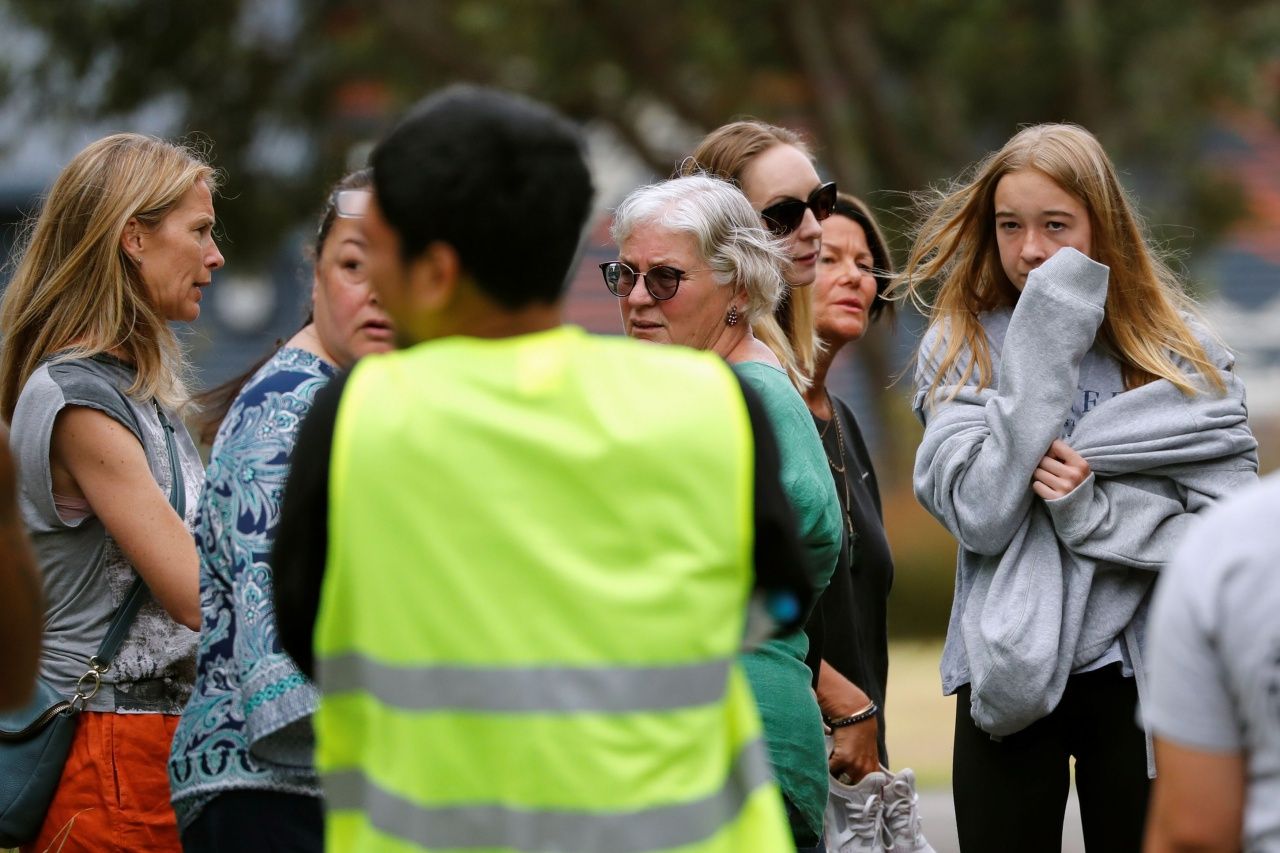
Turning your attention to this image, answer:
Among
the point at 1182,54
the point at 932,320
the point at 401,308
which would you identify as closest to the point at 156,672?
the point at 401,308

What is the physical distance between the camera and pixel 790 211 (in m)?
4.07

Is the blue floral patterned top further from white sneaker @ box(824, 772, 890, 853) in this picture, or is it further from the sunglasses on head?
white sneaker @ box(824, 772, 890, 853)

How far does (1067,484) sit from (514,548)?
5.51 feet

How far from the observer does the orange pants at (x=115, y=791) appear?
3.04m

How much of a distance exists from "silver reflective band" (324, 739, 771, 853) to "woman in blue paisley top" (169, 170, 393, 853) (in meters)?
0.60

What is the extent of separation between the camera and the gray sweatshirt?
3.26 metres

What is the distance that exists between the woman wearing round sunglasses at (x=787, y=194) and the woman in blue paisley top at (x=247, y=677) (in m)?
1.56

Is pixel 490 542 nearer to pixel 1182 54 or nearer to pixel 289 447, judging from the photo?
pixel 289 447

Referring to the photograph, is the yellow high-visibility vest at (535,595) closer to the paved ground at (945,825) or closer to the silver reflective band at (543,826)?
the silver reflective band at (543,826)

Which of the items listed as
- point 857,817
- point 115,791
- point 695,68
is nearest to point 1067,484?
point 857,817

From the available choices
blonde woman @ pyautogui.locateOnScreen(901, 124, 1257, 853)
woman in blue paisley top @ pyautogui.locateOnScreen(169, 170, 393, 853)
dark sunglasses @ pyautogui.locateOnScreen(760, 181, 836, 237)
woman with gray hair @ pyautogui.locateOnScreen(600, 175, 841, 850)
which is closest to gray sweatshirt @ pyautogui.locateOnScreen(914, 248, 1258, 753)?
blonde woman @ pyautogui.locateOnScreen(901, 124, 1257, 853)

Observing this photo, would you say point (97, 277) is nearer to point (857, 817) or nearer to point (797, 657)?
point (797, 657)

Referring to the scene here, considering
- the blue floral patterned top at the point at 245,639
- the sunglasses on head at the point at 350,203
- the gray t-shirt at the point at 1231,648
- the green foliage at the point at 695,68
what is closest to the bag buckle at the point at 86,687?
the blue floral patterned top at the point at 245,639

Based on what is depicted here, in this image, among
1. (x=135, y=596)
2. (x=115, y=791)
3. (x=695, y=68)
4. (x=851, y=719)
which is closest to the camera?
(x=115, y=791)
